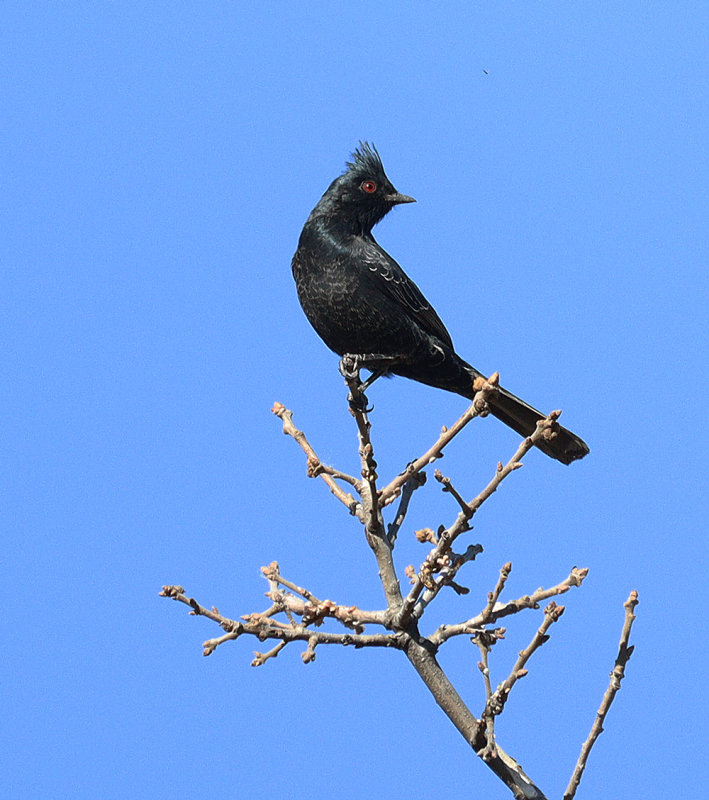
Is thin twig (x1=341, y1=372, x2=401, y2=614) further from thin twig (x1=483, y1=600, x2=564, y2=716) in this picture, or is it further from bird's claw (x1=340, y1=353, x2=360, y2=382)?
bird's claw (x1=340, y1=353, x2=360, y2=382)

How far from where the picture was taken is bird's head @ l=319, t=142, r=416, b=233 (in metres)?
6.79

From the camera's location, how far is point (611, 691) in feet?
10.7

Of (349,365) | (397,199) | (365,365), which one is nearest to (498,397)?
(365,365)

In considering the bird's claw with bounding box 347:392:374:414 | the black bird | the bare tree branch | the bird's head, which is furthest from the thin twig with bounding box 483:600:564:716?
the bird's head

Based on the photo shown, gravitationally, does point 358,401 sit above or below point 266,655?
above

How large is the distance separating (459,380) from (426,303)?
2.07ft

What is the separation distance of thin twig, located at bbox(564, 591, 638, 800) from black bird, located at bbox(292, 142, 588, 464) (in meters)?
2.96

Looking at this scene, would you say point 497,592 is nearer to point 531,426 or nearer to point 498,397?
point 498,397

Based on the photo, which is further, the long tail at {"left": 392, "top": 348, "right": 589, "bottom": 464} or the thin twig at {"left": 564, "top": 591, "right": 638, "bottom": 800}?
the long tail at {"left": 392, "top": 348, "right": 589, "bottom": 464}

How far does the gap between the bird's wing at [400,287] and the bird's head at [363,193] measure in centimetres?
23

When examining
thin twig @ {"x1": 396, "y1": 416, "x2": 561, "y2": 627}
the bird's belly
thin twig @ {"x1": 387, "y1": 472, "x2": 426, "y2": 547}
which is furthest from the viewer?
the bird's belly

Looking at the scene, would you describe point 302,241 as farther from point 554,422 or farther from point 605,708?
point 605,708

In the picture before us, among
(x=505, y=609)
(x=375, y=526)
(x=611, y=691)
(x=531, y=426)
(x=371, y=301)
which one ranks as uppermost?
(x=371, y=301)

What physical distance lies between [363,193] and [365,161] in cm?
28
